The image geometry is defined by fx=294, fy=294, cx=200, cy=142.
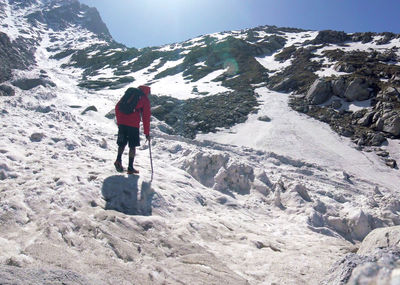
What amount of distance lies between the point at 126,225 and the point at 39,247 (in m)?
1.29

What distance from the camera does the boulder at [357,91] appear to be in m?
24.2

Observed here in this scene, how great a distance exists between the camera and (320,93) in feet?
82.9

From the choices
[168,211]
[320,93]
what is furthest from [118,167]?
[320,93]

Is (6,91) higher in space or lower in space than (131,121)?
lower

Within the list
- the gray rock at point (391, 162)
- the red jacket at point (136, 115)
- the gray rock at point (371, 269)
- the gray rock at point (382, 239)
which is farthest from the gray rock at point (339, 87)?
the gray rock at point (371, 269)

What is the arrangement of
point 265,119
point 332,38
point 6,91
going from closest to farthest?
point 6,91
point 265,119
point 332,38

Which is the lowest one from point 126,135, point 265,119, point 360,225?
point 360,225

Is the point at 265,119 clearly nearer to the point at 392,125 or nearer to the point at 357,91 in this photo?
the point at 392,125

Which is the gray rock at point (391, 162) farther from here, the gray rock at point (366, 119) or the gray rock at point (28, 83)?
the gray rock at point (28, 83)

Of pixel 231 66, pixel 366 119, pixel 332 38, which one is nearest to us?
pixel 366 119

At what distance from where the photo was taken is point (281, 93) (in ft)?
95.0

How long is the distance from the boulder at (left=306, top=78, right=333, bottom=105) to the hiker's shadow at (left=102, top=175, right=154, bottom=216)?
22053mm

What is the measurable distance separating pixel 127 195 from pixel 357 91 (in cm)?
2416

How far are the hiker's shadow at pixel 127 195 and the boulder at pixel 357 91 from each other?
2308 cm
